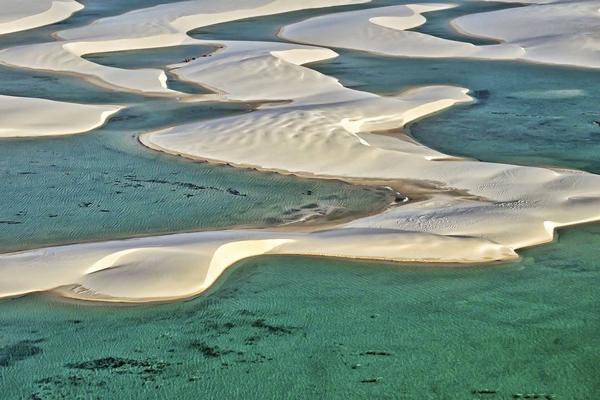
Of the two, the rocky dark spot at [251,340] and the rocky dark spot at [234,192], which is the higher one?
the rocky dark spot at [251,340]

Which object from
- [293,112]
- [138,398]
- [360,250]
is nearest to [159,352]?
[138,398]

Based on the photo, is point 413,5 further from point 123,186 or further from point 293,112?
point 123,186

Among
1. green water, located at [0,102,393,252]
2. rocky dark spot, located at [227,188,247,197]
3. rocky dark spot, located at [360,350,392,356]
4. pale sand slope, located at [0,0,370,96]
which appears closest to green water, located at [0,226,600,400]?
rocky dark spot, located at [360,350,392,356]

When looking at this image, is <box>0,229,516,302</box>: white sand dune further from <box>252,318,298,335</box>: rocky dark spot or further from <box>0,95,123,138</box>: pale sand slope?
<box>0,95,123,138</box>: pale sand slope

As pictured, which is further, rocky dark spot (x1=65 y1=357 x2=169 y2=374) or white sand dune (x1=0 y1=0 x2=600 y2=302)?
white sand dune (x1=0 y1=0 x2=600 y2=302)

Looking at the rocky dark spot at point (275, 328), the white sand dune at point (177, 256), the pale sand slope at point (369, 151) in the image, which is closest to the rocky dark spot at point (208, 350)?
the rocky dark spot at point (275, 328)

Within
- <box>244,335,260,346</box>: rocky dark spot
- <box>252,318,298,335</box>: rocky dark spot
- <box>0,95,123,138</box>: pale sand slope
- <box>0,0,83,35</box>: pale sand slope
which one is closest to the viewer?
<box>244,335,260,346</box>: rocky dark spot

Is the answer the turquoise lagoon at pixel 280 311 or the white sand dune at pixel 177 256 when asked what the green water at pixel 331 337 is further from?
the white sand dune at pixel 177 256
